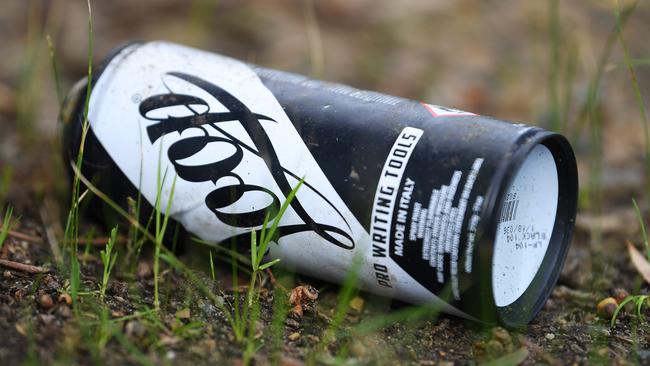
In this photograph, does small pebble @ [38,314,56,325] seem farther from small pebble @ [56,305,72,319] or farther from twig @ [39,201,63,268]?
twig @ [39,201,63,268]

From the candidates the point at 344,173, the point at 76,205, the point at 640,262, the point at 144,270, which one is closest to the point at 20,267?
the point at 76,205

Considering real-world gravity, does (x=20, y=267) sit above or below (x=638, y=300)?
below

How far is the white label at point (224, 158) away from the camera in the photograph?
63.1 inches

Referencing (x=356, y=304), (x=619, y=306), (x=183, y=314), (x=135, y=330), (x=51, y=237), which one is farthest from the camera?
(x=51, y=237)

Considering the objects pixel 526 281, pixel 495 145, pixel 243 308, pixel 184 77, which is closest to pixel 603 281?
pixel 526 281

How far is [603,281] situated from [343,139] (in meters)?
0.79

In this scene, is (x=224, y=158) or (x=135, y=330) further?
(x=224, y=158)

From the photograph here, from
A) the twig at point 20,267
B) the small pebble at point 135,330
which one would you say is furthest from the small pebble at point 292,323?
the twig at point 20,267

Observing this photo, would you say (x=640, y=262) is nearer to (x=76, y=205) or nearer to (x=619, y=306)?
(x=619, y=306)

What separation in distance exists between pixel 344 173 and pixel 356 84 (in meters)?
1.57

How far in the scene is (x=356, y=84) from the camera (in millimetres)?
3094

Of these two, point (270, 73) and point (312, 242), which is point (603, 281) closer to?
point (312, 242)

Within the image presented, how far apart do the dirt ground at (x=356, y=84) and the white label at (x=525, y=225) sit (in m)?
0.11

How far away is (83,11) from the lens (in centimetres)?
334
